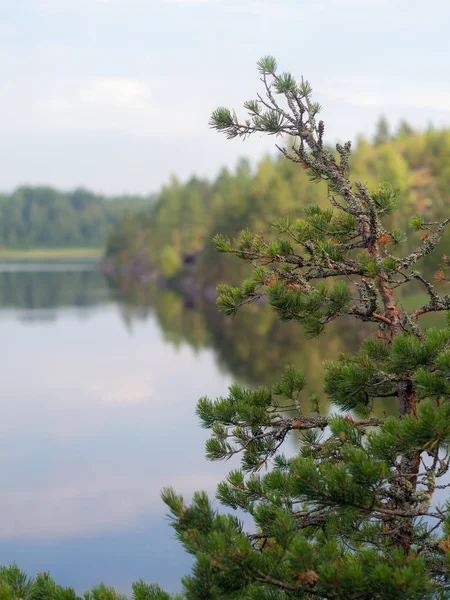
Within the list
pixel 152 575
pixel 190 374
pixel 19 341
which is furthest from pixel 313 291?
pixel 19 341

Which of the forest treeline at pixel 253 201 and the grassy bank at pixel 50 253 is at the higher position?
the forest treeline at pixel 253 201

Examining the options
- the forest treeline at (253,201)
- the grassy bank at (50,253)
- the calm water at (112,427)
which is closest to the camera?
the calm water at (112,427)

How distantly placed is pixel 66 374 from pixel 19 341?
919cm

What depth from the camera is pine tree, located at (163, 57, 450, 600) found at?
10.1 ft

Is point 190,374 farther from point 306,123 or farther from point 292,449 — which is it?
point 306,123

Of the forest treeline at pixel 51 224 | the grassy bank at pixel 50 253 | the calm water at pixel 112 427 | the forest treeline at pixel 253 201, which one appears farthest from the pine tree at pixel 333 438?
the forest treeline at pixel 51 224

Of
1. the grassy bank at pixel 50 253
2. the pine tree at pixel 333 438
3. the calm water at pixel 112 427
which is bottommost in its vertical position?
the calm water at pixel 112 427

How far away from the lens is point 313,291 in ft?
14.1

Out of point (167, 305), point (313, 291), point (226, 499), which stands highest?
point (313, 291)

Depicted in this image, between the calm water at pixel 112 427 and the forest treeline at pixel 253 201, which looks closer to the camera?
the calm water at pixel 112 427

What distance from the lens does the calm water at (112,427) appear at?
1371cm

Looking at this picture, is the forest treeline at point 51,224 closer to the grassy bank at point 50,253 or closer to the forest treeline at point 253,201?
the grassy bank at point 50,253

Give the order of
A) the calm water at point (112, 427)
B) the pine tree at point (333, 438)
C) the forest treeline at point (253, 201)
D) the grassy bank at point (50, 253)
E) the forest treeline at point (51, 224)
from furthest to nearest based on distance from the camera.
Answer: the forest treeline at point (51, 224) → the grassy bank at point (50, 253) → the forest treeline at point (253, 201) → the calm water at point (112, 427) → the pine tree at point (333, 438)

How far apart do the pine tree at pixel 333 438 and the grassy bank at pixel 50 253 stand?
156889 millimetres
